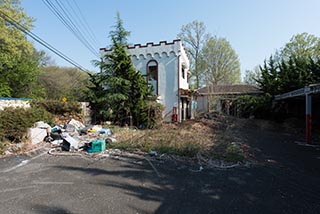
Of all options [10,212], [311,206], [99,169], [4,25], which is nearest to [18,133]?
[99,169]

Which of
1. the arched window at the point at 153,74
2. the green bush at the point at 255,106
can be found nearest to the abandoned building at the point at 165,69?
the arched window at the point at 153,74

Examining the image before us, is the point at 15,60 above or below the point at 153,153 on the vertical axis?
above

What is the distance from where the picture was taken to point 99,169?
446 centimetres

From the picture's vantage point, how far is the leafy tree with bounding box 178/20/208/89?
2277 cm

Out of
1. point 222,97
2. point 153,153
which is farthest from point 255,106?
point 153,153

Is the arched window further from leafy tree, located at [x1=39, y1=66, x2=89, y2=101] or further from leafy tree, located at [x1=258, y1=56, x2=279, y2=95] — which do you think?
leafy tree, located at [x1=39, y1=66, x2=89, y2=101]

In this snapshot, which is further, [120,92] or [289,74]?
[289,74]

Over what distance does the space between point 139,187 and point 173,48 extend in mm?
10889

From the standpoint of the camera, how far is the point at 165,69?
12.9 metres

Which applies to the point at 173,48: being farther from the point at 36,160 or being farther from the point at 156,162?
the point at 36,160

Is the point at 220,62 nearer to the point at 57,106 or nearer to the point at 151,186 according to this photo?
the point at 57,106

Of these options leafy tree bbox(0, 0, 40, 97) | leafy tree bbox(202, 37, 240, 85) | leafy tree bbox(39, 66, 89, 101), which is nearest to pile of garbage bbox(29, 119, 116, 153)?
leafy tree bbox(0, 0, 40, 97)

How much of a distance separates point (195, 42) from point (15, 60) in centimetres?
1923

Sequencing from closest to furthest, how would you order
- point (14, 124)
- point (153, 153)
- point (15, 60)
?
point (153, 153) → point (14, 124) → point (15, 60)
